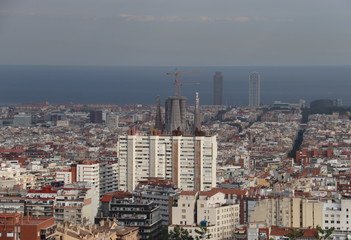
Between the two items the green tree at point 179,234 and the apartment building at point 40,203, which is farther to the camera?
the apartment building at point 40,203

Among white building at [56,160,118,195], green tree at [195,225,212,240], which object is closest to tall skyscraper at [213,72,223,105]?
white building at [56,160,118,195]

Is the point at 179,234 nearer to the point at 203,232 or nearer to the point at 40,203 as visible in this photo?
the point at 203,232

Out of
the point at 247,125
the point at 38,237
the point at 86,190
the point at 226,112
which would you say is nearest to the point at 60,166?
the point at 86,190

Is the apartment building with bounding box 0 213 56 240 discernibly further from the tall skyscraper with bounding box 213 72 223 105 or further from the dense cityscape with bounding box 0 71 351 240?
the tall skyscraper with bounding box 213 72 223 105

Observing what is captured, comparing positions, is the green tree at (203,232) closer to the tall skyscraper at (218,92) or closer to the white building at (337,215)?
the white building at (337,215)

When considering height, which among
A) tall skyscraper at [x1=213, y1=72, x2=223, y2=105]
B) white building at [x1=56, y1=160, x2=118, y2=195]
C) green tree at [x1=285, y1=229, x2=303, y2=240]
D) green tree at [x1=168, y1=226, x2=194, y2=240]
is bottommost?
green tree at [x1=168, y1=226, x2=194, y2=240]

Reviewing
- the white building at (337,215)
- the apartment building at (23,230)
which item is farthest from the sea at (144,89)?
the apartment building at (23,230)
